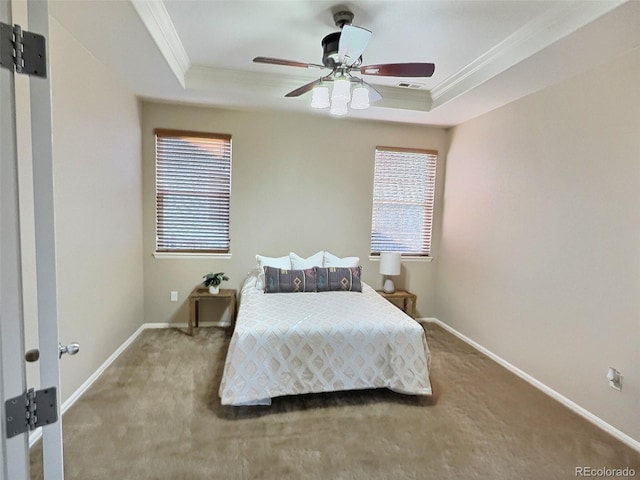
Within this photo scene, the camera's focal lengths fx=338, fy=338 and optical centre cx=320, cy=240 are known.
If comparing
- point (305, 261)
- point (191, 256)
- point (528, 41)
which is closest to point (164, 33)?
point (191, 256)

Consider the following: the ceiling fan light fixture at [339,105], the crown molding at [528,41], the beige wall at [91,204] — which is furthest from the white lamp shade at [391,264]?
the beige wall at [91,204]

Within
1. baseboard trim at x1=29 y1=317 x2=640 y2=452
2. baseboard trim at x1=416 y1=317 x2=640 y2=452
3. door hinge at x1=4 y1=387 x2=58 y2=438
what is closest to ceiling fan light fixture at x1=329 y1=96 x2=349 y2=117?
door hinge at x1=4 y1=387 x2=58 y2=438

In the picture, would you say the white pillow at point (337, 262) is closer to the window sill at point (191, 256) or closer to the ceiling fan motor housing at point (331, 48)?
the window sill at point (191, 256)

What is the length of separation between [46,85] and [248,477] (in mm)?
1965

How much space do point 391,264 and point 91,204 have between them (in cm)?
311

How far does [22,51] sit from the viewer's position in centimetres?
80

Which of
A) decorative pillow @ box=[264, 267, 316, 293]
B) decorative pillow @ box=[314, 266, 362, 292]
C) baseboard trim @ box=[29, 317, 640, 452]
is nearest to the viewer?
baseboard trim @ box=[29, 317, 640, 452]

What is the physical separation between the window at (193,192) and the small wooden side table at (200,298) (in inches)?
18.7

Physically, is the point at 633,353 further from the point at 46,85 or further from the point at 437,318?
the point at 46,85

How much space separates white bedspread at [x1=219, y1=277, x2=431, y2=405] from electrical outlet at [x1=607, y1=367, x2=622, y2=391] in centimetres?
121

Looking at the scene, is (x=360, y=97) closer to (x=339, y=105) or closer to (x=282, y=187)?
(x=339, y=105)

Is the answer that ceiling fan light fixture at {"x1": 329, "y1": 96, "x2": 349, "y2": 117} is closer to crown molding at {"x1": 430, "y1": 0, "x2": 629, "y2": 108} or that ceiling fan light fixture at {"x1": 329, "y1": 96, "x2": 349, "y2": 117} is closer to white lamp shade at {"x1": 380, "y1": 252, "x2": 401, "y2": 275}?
crown molding at {"x1": 430, "y1": 0, "x2": 629, "y2": 108}

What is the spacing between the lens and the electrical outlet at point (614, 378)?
2289 mm

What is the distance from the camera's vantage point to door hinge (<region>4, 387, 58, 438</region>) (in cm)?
82
